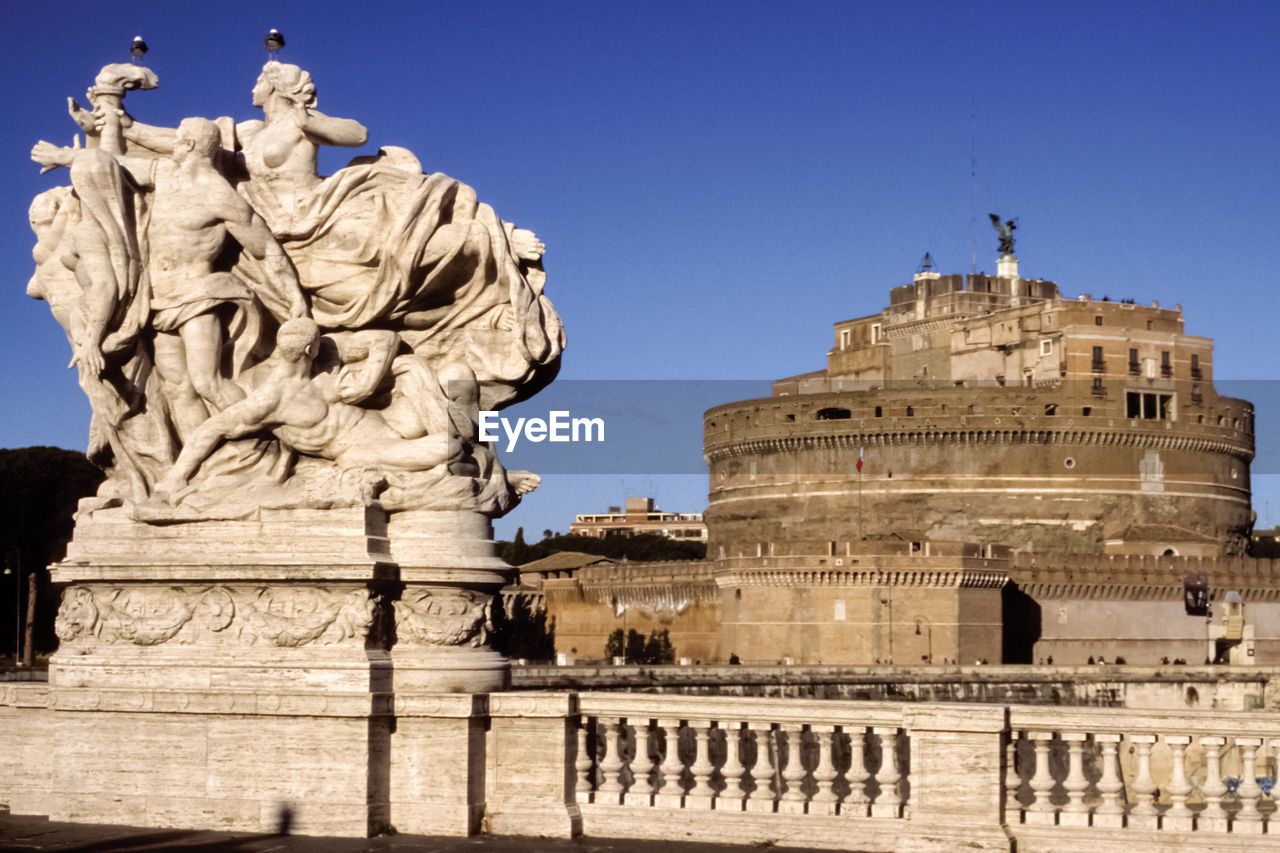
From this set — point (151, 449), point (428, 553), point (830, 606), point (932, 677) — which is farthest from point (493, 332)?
point (830, 606)

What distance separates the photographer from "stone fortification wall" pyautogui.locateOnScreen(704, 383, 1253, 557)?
70625 mm

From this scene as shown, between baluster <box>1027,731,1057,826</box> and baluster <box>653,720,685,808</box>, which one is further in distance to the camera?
baluster <box>653,720,685,808</box>

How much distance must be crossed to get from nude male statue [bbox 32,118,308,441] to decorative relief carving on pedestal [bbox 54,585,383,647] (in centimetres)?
80

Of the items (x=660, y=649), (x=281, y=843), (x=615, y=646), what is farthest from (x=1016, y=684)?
(x=281, y=843)

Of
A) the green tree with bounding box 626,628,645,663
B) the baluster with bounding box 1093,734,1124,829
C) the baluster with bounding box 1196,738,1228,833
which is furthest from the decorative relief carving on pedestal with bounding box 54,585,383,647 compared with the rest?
the green tree with bounding box 626,628,645,663

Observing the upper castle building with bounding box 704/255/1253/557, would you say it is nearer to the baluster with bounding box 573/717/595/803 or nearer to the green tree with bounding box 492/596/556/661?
the green tree with bounding box 492/596/556/661

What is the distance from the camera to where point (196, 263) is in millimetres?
7867

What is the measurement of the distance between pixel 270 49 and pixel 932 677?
155ft

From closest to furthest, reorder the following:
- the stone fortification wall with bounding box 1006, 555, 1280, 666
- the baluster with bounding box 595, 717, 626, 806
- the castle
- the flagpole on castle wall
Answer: the baluster with bounding box 595, 717, 626, 806 → the castle → the stone fortification wall with bounding box 1006, 555, 1280, 666 → the flagpole on castle wall

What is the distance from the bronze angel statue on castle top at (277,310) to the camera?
773cm

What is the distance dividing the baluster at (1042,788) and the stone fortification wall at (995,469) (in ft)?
205

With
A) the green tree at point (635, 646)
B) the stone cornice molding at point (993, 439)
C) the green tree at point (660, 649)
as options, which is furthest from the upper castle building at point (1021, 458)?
the green tree at point (635, 646)

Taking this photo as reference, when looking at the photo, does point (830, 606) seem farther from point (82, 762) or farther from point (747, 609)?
point (82, 762)

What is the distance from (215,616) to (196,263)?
1550 millimetres
